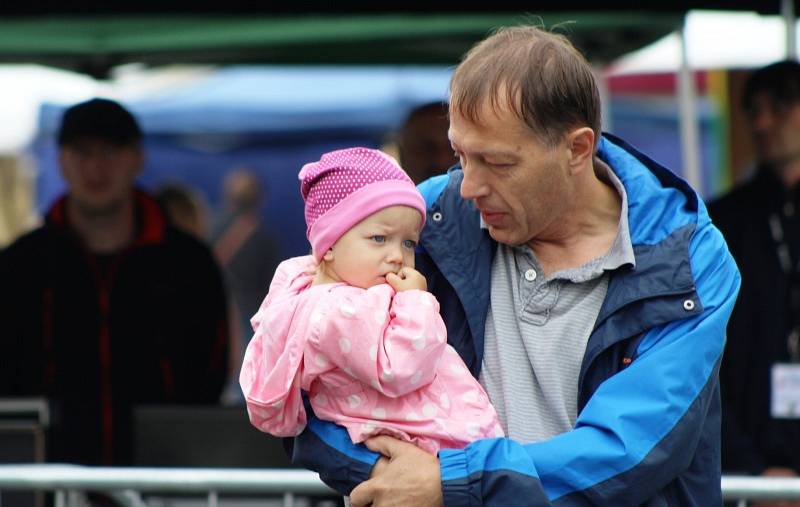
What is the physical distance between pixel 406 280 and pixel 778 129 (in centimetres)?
288

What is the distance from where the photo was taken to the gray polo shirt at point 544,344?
6.98 feet

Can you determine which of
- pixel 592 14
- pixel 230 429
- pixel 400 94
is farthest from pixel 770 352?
pixel 400 94

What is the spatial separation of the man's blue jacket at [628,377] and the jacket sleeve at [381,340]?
139mm

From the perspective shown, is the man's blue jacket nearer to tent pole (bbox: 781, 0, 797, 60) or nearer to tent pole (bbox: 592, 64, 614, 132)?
tent pole (bbox: 592, 64, 614, 132)

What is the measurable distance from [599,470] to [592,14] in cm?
320

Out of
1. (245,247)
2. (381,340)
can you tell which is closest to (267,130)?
(245,247)

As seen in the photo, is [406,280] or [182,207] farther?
[182,207]

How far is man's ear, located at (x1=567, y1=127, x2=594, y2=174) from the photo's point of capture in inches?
83.4

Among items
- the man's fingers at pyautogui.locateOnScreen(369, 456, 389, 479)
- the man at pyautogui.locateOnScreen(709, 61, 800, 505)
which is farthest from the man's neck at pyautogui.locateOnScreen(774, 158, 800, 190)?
the man's fingers at pyautogui.locateOnScreen(369, 456, 389, 479)

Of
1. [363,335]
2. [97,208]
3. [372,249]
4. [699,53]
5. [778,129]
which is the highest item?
[699,53]

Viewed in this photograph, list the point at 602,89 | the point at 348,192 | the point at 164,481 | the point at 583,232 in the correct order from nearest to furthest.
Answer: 1. the point at 348,192
2. the point at 583,232
3. the point at 164,481
4. the point at 602,89

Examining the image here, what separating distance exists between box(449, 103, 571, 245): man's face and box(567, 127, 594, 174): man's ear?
0.05 ft

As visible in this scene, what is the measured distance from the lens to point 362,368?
77.7 inches

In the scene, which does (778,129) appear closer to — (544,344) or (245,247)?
(544,344)
